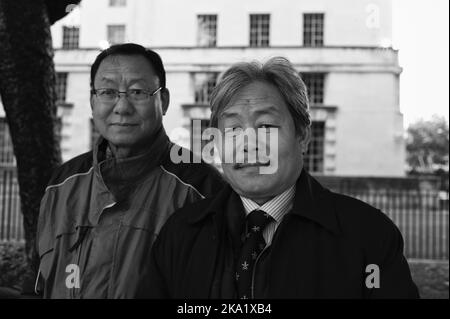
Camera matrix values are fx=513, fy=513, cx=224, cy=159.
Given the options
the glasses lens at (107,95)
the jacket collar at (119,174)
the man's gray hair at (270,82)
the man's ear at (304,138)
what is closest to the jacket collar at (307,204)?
the man's ear at (304,138)

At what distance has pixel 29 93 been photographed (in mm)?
4254

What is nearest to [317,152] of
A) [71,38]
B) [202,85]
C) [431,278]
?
[202,85]

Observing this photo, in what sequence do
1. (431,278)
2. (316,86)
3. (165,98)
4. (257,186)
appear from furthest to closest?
(316,86) < (431,278) < (165,98) < (257,186)

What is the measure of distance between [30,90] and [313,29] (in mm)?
19781

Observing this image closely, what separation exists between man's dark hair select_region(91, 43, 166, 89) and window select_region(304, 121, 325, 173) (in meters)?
19.9

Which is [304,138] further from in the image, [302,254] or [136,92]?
[136,92]

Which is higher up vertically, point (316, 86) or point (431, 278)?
point (316, 86)

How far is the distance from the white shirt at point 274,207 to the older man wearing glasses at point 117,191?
0.48m

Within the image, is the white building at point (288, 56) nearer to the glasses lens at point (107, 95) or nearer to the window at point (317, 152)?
the window at point (317, 152)

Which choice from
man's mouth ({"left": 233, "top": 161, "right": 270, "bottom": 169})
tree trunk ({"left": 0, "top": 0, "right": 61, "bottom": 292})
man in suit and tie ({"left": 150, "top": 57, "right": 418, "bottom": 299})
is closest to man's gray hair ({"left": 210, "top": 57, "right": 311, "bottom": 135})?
man in suit and tie ({"left": 150, "top": 57, "right": 418, "bottom": 299})

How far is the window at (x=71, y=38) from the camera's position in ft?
72.6

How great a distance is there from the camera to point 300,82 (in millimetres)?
1827
